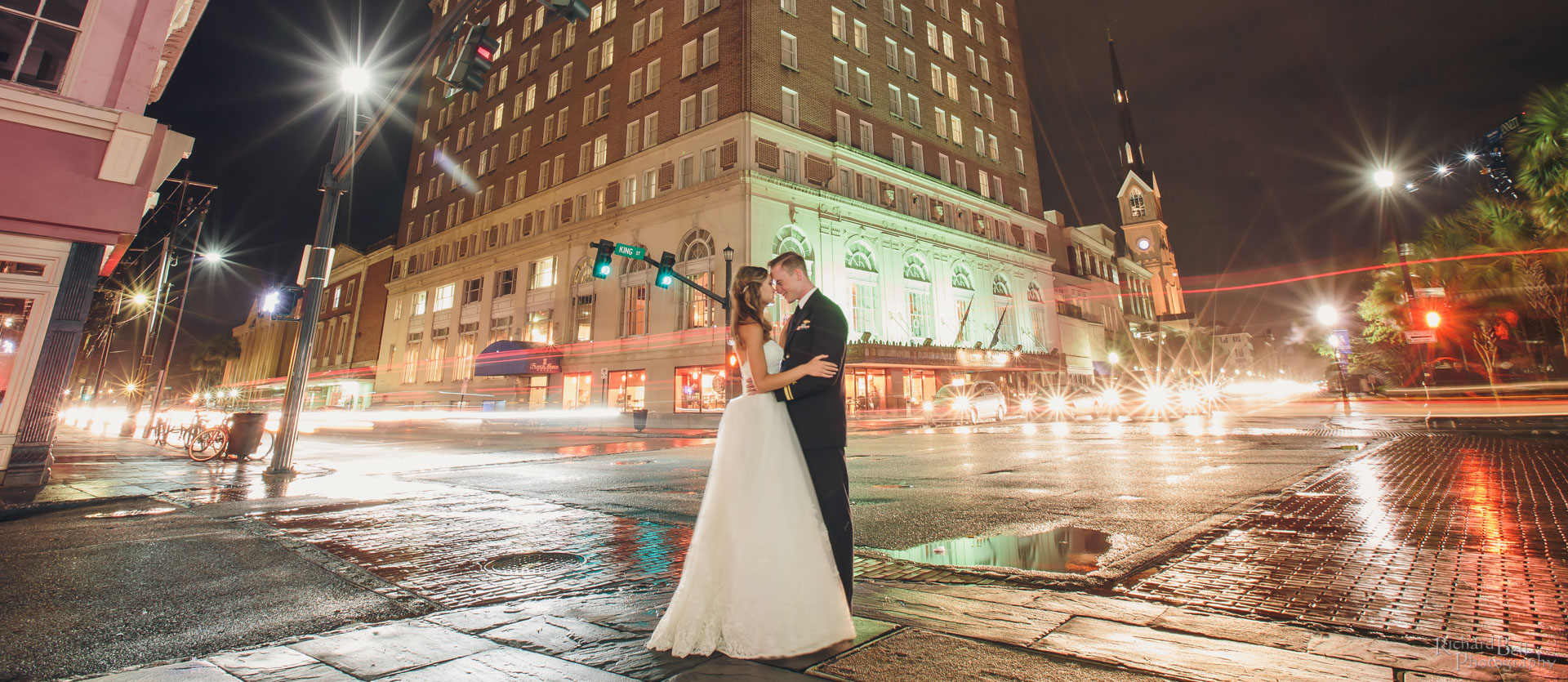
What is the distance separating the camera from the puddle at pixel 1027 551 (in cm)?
387

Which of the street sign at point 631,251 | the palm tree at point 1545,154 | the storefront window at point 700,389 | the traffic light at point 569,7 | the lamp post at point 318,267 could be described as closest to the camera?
the traffic light at point 569,7

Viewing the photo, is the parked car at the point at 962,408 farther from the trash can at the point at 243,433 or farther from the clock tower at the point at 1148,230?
the clock tower at the point at 1148,230

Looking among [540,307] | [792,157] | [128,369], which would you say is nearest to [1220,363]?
[792,157]

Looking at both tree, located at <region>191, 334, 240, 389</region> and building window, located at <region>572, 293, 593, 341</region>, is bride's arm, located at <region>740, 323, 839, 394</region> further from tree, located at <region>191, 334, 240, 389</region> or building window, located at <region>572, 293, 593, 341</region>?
tree, located at <region>191, 334, 240, 389</region>

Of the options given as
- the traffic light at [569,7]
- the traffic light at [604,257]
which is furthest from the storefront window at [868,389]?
the traffic light at [569,7]

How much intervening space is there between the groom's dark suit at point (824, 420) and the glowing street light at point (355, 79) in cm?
1089

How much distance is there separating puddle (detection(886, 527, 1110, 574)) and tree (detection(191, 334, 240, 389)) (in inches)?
4636

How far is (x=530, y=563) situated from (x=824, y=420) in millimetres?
2615

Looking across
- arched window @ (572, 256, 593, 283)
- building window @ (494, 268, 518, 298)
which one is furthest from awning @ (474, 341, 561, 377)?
building window @ (494, 268, 518, 298)

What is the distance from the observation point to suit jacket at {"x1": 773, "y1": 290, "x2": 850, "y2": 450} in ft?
9.38

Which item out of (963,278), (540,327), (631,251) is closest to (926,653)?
(631,251)

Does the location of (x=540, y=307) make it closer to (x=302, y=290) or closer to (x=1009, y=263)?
(x=302, y=290)

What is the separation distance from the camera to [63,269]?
7.50 metres

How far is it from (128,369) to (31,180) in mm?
73370
